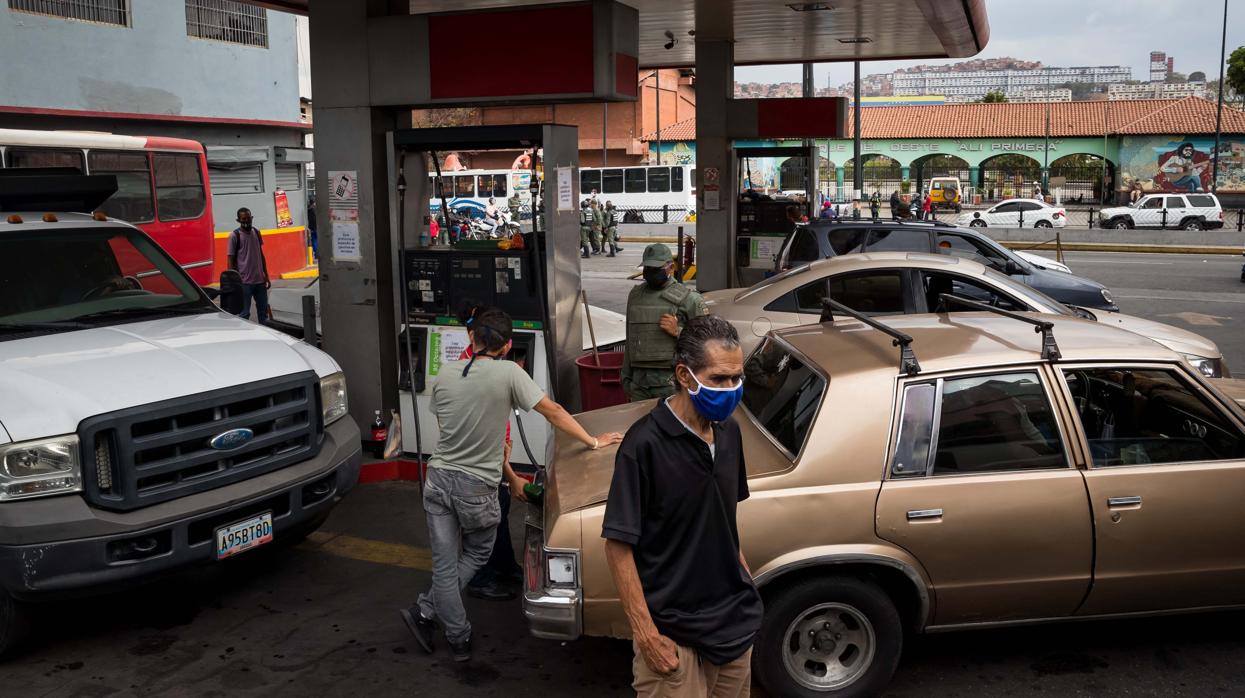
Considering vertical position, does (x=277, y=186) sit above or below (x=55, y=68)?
below

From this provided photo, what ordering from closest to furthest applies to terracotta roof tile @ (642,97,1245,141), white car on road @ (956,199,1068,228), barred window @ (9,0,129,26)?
barred window @ (9,0,129,26) < white car on road @ (956,199,1068,228) < terracotta roof tile @ (642,97,1245,141)

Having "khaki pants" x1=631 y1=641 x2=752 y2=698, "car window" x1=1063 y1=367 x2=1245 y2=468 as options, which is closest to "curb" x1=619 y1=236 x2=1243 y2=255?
"car window" x1=1063 y1=367 x2=1245 y2=468

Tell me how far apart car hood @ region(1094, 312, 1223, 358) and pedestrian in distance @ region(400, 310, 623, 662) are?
5.47 metres

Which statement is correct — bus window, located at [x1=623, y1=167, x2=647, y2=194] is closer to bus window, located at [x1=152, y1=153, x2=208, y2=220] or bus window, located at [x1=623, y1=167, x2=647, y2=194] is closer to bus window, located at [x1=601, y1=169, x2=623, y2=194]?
bus window, located at [x1=601, y1=169, x2=623, y2=194]

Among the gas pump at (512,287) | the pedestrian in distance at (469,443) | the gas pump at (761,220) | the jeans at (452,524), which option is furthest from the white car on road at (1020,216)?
the jeans at (452,524)

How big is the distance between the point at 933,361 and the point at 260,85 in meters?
25.5

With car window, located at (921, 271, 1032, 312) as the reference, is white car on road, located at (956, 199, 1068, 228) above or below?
above

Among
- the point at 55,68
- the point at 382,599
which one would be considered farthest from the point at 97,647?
the point at 55,68

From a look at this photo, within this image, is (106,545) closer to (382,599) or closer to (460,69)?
(382,599)

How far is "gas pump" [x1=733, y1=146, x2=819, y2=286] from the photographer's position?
16922 mm

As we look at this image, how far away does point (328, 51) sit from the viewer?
27.7ft

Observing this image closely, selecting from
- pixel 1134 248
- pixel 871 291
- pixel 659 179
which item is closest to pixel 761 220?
pixel 871 291

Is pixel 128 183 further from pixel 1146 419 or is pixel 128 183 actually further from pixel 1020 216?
pixel 1020 216

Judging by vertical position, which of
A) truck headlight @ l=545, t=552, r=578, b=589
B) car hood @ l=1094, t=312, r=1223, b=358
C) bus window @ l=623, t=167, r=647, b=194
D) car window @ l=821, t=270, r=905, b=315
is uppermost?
bus window @ l=623, t=167, r=647, b=194
